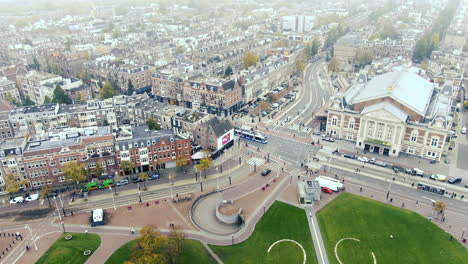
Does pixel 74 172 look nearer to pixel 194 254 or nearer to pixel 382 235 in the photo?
pixel 194 254

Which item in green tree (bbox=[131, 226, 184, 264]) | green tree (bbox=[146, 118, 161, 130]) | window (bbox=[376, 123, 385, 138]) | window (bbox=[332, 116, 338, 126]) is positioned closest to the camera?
green tree (bbox=[131, 226, 184, 264])

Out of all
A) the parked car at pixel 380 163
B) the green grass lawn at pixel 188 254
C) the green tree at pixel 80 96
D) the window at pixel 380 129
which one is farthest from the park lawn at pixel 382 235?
the green tree at pixel 80 96

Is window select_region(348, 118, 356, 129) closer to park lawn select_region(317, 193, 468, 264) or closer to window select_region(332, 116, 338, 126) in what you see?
window select_region(332, 116, 338, 126)

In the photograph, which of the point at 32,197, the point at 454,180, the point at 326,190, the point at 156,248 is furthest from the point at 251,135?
the point at 32,197

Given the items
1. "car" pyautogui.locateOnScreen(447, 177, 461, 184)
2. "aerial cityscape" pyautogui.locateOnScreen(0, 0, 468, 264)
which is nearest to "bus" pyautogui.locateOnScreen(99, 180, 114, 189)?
"aerial cityscape" pyautogui.locateOnScreen(0, 0, 468, 264)

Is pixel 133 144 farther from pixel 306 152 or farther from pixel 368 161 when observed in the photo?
pixel 368 161

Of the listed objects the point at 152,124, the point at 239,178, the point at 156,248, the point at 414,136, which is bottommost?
the point at 239,178
